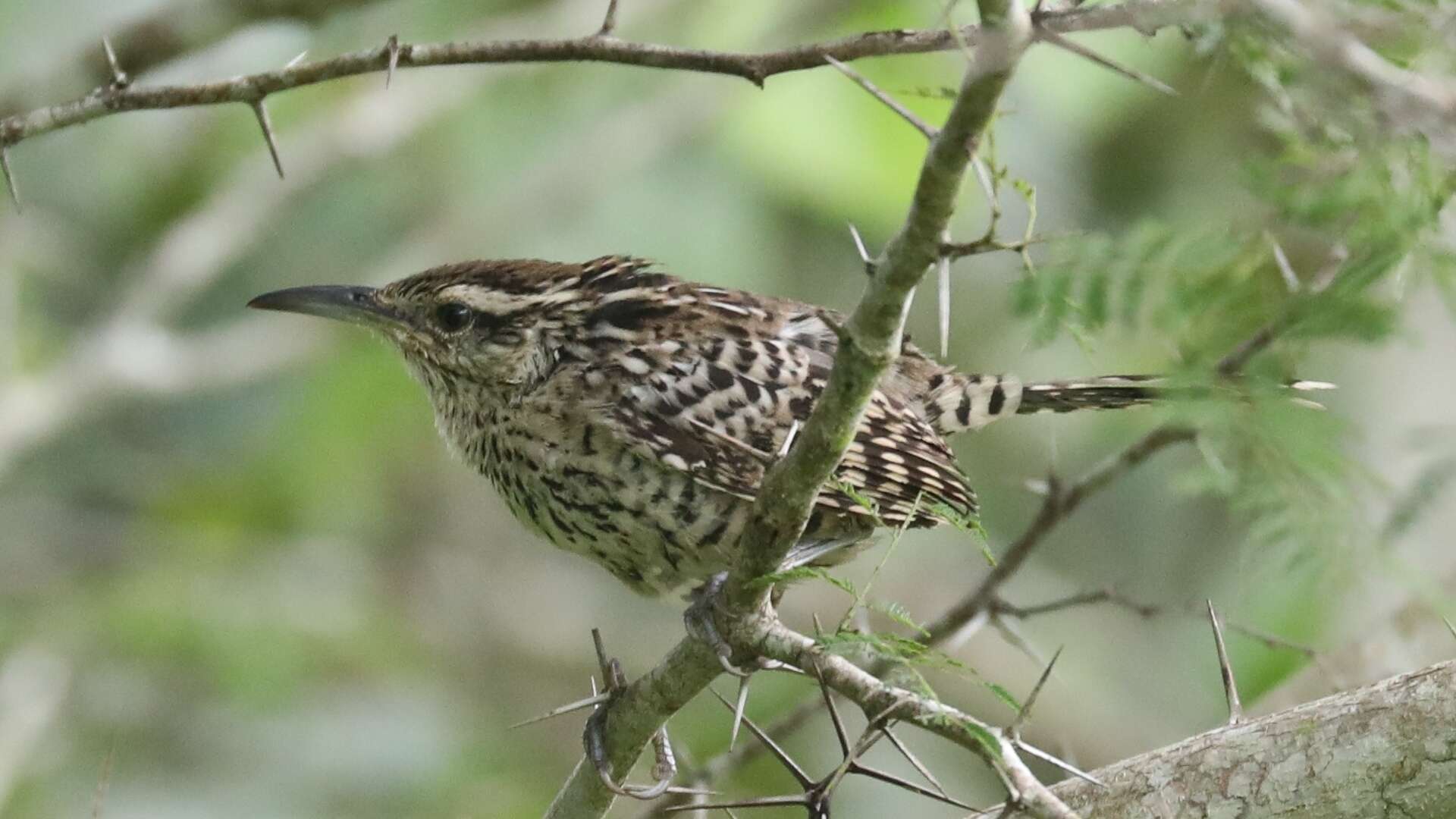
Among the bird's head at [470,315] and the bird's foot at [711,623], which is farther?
the bird's head at [470,315]

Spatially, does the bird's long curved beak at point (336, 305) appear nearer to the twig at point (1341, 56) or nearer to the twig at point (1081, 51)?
the twig at point (1081, 51)

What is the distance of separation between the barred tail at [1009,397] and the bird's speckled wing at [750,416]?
15 cm

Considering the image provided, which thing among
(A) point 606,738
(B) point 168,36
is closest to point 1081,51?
(A) point 606,738

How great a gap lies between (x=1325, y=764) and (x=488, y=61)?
1.74 meters

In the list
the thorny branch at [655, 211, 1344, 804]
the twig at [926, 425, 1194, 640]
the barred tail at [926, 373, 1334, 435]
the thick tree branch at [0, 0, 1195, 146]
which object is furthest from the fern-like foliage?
the twig at [926, 425, 1194, 640]

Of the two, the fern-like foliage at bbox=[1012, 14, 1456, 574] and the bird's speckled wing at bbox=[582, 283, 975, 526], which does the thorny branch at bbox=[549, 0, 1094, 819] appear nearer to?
the fern-like foliage at bbox=[1012, 14, 1456, 574]

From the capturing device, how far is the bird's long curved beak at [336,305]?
4.13 meters

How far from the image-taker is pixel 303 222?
7.59 meters

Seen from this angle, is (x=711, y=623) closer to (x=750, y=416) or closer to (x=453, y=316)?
(x=750, y=416)

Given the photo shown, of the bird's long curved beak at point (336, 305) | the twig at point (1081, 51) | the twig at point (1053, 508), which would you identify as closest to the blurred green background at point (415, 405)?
the bird's long curved beak at point (336, 305)

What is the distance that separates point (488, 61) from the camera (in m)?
2.91

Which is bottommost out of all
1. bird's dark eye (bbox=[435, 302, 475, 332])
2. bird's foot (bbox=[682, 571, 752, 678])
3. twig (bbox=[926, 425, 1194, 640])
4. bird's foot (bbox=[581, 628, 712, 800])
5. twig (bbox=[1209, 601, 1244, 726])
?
twig (bbox=[926, 425, 1194, 640])

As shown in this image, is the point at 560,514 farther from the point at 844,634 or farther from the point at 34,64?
the point at 34,64

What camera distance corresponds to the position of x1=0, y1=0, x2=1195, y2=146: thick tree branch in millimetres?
2717
